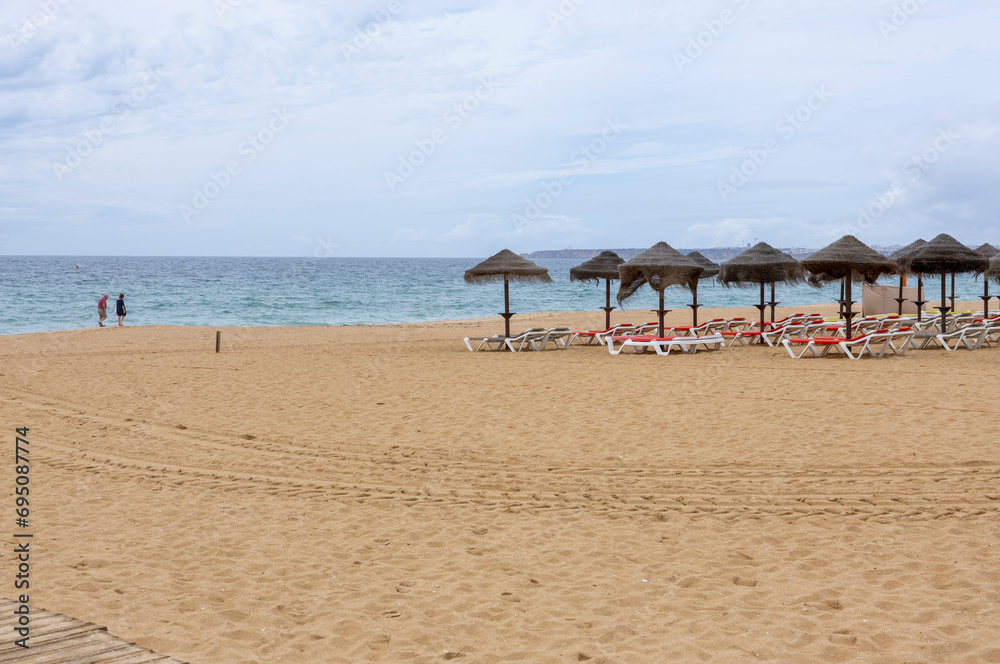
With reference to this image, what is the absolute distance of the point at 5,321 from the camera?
30844mm

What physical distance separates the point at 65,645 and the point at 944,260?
16.6 m

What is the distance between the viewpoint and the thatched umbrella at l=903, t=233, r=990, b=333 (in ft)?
50.9

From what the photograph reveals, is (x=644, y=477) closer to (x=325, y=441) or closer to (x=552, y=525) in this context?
(x=552, y=525)

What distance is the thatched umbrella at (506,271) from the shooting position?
52.8 feet

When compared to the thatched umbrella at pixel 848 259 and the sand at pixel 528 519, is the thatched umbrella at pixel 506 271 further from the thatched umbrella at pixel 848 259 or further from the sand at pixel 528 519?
the sand at pixel 528 519

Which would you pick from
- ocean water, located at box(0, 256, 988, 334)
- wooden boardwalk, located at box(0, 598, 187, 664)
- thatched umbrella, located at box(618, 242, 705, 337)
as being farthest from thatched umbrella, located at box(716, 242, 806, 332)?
wooden boardwalk, located at box(0, 598, 187, 664)

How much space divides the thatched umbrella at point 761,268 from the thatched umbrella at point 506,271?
3.95 meters

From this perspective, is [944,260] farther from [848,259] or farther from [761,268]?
[848,259]

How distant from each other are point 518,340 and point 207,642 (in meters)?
12.9

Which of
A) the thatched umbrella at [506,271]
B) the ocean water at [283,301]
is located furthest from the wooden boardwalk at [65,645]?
the ocean water at [283,301]

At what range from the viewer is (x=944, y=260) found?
15.7 meters

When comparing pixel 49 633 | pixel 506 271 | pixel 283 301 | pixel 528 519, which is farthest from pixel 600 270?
pixel 283 301

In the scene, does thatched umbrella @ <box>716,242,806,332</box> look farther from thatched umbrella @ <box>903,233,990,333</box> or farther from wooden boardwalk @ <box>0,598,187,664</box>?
wooden boardwalk @ <box>0,598,187,664</box>

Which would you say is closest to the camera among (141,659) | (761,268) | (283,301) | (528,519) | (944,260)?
(141,659)
